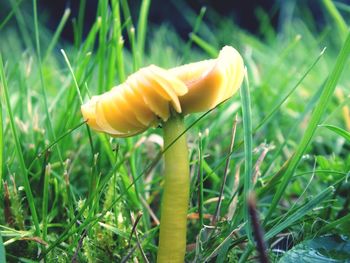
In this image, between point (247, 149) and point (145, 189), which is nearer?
point (247, 149)

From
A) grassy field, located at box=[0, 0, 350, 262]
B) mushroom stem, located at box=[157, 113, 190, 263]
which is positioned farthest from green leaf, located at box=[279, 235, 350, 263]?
mushroom stem, located at box=[157, 113, 190, 263]

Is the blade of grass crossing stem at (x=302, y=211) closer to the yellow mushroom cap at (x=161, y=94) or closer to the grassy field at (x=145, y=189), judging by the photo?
the grassy field at (x=145, y=189)

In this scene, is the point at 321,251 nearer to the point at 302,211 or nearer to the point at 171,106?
the point at 302,211

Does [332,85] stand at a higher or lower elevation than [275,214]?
higher

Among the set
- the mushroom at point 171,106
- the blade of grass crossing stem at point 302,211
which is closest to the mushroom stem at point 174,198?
the mushroom at point 171,106

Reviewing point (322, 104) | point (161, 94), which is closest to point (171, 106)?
point (161, 94)

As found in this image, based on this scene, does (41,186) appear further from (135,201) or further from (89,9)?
(89,9)

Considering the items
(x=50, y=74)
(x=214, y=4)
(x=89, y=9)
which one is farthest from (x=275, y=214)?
(x=89, y=9)
